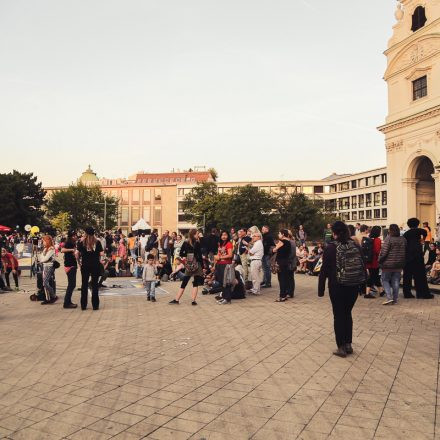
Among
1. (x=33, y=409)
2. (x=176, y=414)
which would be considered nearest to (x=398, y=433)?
(x=176, y=414)

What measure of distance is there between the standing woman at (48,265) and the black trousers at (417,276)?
9246mm

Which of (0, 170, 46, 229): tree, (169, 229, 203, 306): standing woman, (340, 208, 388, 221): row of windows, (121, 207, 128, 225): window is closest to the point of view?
(169, 229, 203, 306): standing woman

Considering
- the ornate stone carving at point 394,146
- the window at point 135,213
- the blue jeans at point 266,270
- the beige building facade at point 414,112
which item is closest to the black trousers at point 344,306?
the blue jeans at point 266,270

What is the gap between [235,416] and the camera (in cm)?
380

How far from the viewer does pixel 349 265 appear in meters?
5.98

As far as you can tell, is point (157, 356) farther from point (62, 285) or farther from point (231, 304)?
point (62, 285)

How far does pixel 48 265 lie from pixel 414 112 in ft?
106

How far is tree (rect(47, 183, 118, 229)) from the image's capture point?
248 feet

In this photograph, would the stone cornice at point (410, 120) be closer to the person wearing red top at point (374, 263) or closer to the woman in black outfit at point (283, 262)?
the person wearing red top at point (374, 263)

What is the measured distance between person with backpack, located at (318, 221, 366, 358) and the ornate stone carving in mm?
33215

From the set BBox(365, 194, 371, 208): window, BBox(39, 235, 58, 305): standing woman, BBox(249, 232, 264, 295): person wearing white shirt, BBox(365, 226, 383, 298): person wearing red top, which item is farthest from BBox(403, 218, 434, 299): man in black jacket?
BBox(365, 194, 371, 208): window

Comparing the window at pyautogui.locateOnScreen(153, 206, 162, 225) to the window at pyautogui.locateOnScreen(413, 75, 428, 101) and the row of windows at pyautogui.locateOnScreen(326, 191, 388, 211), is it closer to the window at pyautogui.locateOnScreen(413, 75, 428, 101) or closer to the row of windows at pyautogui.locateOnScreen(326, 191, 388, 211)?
the row of windows at pyautogui.locateOnScreen(326, 191, 388, 211)

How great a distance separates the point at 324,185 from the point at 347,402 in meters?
100

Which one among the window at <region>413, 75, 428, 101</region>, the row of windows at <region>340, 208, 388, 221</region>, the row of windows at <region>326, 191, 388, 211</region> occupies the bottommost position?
the row of windows at <region>340, 208, 388, 221</region>
